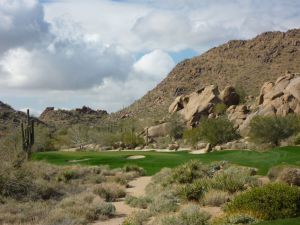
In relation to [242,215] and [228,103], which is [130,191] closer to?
[242,215]

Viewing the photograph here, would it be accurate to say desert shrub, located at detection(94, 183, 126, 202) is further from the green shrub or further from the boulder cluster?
the green shrub

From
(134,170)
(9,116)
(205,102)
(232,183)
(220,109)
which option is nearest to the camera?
(232,183)

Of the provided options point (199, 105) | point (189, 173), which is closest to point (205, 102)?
point (199, 105)

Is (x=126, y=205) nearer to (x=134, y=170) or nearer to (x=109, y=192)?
(x=109, y=192)

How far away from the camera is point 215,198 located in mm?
17391

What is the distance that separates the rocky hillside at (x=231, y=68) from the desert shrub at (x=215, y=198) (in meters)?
98.1

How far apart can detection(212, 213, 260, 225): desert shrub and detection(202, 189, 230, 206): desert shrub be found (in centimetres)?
378

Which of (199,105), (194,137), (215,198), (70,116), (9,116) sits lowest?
(215,198)

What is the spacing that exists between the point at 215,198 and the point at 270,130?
34.7 meters

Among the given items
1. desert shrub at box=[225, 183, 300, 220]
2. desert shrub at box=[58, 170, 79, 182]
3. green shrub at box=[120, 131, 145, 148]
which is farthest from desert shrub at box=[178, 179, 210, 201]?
green shrub at box=[120, 131, 145, 148]

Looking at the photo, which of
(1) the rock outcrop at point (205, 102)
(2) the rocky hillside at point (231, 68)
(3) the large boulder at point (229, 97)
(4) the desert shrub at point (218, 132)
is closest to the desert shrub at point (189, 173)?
(4) the desert shrub at point (218, 132)

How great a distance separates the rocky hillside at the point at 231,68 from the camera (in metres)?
124

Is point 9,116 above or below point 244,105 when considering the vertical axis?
above

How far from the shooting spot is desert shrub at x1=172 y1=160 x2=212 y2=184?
80.4 ft
